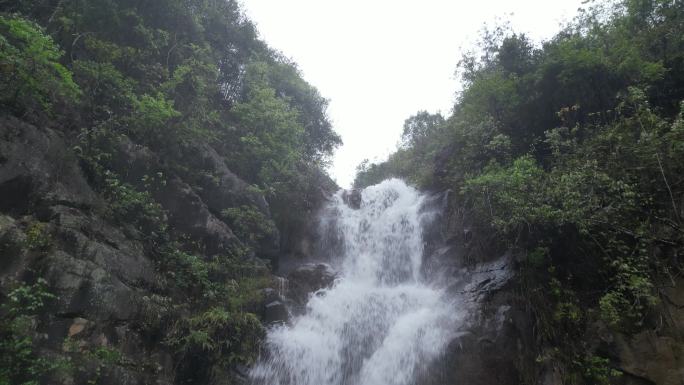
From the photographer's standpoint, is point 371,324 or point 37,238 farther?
point 371,324

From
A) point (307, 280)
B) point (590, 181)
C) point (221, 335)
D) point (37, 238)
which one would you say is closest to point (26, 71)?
point (37, 238)

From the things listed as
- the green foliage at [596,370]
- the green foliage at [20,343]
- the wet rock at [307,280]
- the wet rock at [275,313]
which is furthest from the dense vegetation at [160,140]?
the green foliage at [596,370]

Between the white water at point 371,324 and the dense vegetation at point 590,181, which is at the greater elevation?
the dense vegetation at point 590,181

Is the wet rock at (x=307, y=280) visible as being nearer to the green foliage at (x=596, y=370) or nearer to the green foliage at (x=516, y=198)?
the green foliage at (x=516, y=198)

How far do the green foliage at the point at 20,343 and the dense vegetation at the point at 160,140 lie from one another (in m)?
0.02

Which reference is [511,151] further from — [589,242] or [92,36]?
[92,36]

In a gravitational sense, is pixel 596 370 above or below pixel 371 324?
below

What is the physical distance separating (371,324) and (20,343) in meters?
6.90

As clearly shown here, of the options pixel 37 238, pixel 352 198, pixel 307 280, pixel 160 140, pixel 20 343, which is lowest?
pixel 307 280

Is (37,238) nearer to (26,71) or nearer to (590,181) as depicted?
(26,71)

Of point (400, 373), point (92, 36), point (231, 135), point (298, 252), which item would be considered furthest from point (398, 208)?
point (92, 36)

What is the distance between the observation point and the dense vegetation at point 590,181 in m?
7.41

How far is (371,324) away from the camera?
10125 mm

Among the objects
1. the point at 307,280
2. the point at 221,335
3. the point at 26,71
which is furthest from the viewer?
the point at 307,280
